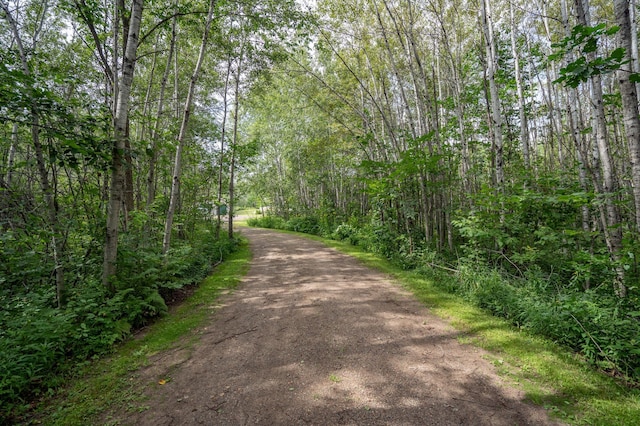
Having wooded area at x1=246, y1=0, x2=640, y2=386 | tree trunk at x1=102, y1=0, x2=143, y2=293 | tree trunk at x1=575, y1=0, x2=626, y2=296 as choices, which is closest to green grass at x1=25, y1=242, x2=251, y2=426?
tree trunk at x1=102, y1=0, x2=143, y2=293

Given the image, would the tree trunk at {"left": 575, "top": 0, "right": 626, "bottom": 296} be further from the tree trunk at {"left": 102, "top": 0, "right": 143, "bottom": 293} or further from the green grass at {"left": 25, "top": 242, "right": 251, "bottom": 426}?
the tree trunk at {"left": 102, "top": 0, "right": 143, "bottom": 293}

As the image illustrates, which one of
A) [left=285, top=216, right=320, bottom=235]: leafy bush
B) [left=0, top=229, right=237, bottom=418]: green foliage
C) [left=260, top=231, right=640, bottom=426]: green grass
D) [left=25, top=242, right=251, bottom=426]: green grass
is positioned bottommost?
[left=260, top=231, right=640, bottom=426]: green grass

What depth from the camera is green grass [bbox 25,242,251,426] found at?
2517 mm

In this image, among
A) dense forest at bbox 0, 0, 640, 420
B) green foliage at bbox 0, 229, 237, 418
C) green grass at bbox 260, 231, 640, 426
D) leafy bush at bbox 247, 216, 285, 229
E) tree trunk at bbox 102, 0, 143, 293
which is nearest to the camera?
green grass at bbox 260, 231, 640, 426

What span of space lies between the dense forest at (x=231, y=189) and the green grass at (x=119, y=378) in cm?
29

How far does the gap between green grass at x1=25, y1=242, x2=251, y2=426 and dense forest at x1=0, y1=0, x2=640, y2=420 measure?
0.29 m

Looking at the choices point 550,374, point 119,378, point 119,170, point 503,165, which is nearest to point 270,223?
point 119,170

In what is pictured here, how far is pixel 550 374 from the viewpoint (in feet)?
9.39

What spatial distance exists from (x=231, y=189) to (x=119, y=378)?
9.65 meters

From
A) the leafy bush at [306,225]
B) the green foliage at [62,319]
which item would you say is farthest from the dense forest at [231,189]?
the leafy bush at [306,225]

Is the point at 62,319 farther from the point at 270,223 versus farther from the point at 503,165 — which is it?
the point at 270,223

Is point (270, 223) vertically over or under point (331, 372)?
over

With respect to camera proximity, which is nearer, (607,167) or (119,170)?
(607,167)

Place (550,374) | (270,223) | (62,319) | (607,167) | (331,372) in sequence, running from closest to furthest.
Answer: (550,374) < (331,372) < (62,319) < (607,167) < (270,223)
